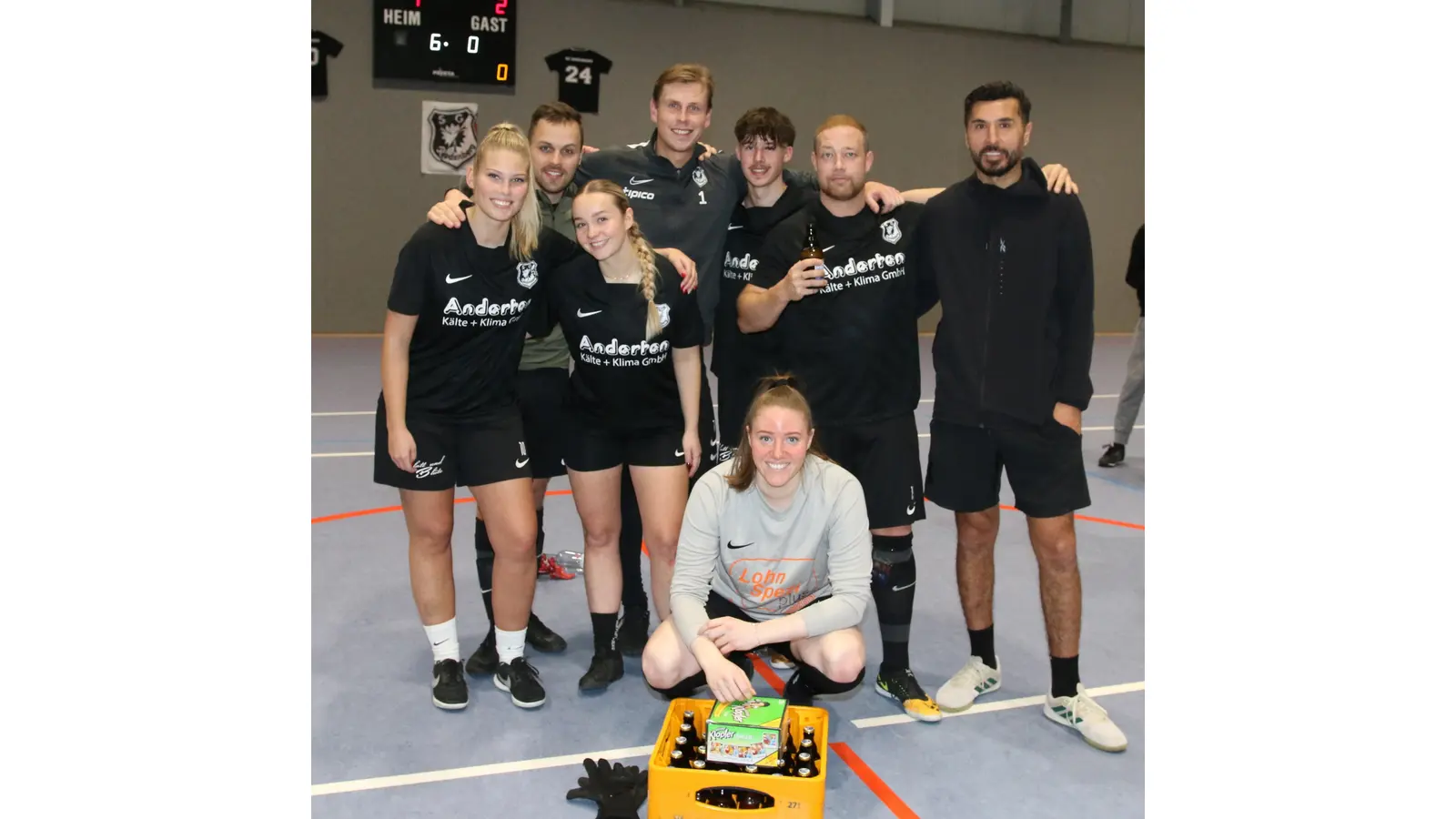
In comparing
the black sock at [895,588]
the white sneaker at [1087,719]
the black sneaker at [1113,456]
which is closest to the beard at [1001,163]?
the black sock at [895,588]

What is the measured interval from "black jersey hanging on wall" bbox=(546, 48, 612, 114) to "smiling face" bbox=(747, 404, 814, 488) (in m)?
9.32

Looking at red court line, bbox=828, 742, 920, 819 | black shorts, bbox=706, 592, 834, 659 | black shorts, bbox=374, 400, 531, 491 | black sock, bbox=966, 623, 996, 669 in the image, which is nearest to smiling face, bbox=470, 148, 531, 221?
black shorts, bbox=374, 400, 531, 491

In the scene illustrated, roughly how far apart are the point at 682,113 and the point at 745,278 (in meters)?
0.56

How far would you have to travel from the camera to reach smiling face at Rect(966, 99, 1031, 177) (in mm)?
2789

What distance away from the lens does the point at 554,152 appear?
332cm

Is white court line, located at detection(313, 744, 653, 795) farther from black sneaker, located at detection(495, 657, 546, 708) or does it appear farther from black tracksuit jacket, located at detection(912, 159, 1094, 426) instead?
black tracksuit jacket, located at detection(912, 159, 1094, 426)

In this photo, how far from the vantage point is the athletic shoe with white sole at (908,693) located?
3.02 metres

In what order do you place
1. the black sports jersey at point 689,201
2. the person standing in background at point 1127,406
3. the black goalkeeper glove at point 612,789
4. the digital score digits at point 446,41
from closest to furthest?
the black goalkeeper glove at point 612,789
the black sports jersey at point 689,201
the person standing in background at point 1127,406
the digital score digits at point 446,41

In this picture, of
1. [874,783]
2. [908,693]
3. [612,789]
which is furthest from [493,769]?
[908,693]

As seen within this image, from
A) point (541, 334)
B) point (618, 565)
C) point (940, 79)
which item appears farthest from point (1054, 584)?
point (940, 79)

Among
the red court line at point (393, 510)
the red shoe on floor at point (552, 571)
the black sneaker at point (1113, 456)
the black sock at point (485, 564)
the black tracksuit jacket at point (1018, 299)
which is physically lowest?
the red shoe on floor at point (552, 571)

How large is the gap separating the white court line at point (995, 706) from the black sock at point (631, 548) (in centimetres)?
92

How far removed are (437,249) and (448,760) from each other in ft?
4.51

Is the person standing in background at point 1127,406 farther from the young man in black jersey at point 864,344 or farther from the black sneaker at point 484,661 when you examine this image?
the black sneaker at point 484,661
